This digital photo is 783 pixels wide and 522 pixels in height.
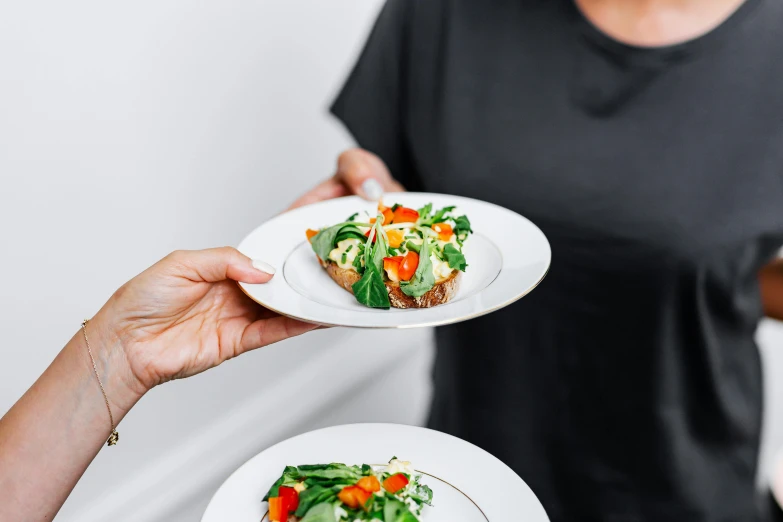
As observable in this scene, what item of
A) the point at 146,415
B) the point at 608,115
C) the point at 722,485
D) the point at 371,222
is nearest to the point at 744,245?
the point at 608,115

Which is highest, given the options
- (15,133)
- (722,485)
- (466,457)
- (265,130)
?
(15,133)

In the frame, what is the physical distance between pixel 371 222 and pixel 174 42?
0.95 meters

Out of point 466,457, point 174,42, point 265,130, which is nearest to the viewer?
point 466,457

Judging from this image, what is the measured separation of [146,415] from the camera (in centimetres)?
203

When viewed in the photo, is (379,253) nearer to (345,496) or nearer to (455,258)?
(455,258)

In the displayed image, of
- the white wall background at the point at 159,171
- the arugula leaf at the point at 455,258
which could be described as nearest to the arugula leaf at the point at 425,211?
the arugula leaf at the point at 455,258

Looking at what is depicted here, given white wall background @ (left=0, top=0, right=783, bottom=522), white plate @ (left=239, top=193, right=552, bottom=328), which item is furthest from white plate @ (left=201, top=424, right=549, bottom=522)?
white wall background @ (left=0, top=0, right=783, bottom=522)

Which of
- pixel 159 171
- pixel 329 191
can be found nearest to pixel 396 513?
pixel 329 191

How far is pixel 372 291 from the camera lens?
111 cm

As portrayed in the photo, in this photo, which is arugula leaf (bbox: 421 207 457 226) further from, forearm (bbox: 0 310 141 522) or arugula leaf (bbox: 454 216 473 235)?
forearm (bbox: 0 310 141 522)

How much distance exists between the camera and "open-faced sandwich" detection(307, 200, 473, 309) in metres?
1.12

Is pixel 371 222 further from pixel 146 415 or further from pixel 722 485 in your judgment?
pixel 146 415

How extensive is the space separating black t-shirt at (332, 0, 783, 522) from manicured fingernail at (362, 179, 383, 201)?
24 centimetres

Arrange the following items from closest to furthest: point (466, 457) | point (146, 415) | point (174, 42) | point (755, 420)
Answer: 1. point (466, 457)
2. point (755, 420)
3. point (174, 42)
4. point (146, 415)
